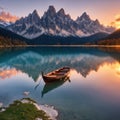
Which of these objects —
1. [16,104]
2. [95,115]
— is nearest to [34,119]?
[16,104]

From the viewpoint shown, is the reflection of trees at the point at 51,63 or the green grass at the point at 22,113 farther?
the reflection of trees at the point at 51,63

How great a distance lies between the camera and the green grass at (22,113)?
76.1ft

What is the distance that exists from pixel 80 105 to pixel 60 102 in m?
3.15

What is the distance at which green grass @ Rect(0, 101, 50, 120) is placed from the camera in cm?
2320

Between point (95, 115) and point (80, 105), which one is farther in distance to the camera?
point (80, 105)

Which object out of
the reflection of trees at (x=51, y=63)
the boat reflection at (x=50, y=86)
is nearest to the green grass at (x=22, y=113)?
the boat reflection at (x=50, y=86)

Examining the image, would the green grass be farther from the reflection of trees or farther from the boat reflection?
the reflection of trees

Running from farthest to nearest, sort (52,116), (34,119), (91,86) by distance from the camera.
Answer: (91,86) < (52,116) < (34,119)

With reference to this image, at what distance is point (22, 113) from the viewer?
79.8 ft

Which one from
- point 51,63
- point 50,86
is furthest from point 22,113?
point 51,63

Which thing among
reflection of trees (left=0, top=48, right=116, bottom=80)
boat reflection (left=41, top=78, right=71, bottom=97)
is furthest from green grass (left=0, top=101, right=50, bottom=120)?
reflection of trees (left=0, top=48, right=116, bottom=80)

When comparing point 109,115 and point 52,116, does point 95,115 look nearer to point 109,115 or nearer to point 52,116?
point 109,115

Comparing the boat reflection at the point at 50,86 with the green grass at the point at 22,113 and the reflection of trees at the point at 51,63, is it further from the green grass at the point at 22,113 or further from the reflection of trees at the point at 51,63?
the green grass at the point at 22,113

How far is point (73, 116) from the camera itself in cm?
2816
